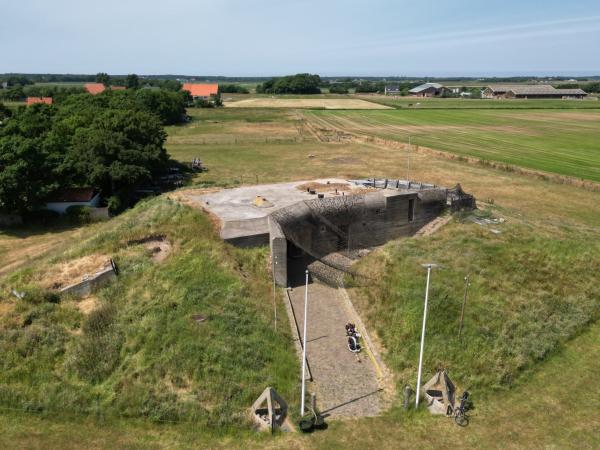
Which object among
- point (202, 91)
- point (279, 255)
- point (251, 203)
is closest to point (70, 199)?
point (251, 203)

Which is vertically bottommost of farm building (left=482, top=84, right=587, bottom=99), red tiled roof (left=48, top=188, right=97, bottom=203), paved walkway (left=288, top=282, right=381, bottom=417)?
paved walkway (left=288, top=282, right=381, bottom=417)

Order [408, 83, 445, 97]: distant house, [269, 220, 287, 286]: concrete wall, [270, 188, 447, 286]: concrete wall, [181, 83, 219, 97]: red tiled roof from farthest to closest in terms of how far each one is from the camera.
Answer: [408, 83, 445, 97]: distant house < [181, 83, 219, 97]: red tiled roof < [270, 188, 447, 286]: concrete wall < [269, 220, 287, 286]: concrete wall

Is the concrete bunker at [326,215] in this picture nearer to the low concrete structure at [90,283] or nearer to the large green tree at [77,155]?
the low concrete structure at [90,283]

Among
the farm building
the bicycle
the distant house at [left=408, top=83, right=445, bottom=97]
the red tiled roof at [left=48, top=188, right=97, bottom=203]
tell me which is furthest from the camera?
the distant house at [left=408, top=83, right=445, bottom=97]

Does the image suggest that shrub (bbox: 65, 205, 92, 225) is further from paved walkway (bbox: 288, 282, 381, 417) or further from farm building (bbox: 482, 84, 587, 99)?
farm building (bbox: 482, 84, 587, 99)

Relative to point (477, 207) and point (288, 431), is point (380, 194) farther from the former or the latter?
point (288, 431)

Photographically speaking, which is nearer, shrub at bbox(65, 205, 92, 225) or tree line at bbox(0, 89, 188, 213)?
tree line at bbox(0, 89, 188, 213)

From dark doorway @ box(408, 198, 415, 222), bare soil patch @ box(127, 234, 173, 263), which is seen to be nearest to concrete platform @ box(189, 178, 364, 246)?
bare soil patch @ box(127, 234, 173, 263)
